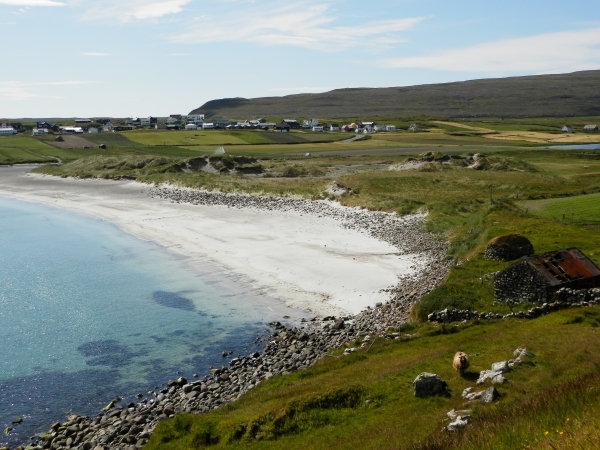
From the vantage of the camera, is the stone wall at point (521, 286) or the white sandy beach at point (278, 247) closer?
the stone wall at point (521, 286)

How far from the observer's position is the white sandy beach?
38156mm

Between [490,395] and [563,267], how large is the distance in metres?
11.9

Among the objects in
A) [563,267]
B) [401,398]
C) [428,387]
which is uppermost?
[563,267]

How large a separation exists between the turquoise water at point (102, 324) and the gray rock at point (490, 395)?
14003 mm

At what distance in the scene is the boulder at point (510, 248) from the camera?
33250 millimetres

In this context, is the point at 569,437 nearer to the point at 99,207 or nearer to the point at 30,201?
the point at 99,207

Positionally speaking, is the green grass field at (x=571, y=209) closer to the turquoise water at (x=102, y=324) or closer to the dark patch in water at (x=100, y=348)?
the turquoise water at (x=102, y=324)

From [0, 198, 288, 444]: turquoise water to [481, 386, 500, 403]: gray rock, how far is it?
14003 mm

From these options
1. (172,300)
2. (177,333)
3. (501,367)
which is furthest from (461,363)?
(172,300)

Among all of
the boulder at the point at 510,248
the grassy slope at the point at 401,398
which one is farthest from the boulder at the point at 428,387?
the boulder at the point at 510,248

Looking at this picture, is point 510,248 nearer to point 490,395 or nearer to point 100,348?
→ point 490,395

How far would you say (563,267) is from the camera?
26266 mm

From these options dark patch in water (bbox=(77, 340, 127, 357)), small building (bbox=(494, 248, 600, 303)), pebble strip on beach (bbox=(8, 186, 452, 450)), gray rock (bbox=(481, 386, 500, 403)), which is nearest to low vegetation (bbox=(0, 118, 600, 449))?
gray rock (bbox=(481, 386, 500, 403))

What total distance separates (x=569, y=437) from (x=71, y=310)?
106 ft
